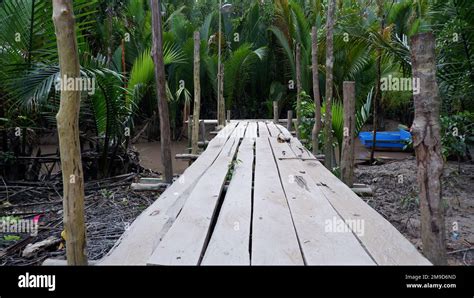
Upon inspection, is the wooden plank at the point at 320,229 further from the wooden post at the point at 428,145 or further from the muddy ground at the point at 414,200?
the muddy ground at the point at 414,200

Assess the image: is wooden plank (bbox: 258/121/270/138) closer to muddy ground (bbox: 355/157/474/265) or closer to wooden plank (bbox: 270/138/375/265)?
muddy ground (bbox: 355/157/474/265)

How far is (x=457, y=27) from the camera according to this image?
548cm

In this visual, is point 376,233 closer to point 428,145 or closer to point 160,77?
point 428,145

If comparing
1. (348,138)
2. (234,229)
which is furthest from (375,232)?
(348,138)

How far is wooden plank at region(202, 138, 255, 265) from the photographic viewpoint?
1514mm

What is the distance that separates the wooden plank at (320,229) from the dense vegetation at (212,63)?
282 centimetres

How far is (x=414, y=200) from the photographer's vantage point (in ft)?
16.7

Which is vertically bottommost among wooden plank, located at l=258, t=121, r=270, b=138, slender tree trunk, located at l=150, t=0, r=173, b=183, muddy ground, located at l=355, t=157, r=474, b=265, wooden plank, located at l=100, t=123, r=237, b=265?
muddy ground, located at l=355, t=157, r=474, b=265

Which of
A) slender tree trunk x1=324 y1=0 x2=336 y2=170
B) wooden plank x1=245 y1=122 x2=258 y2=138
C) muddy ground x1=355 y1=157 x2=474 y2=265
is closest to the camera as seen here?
muddy ground x1=355 y1=157 x2=474 y2=265

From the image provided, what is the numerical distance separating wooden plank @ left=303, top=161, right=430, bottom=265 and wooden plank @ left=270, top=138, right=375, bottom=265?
0.04 m

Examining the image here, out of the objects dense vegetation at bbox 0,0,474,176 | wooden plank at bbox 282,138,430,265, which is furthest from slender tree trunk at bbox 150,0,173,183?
wooden plank at bbox 282,138,430,265

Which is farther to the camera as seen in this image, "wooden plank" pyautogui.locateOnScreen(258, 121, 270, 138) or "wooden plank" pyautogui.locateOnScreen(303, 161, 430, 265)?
"wooden plank" pyautogui.locateOnScreen(258, 121, 270, 138)

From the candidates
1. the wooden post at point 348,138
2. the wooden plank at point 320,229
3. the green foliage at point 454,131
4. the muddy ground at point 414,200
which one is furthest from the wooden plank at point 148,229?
the green foliage at point 454,131
